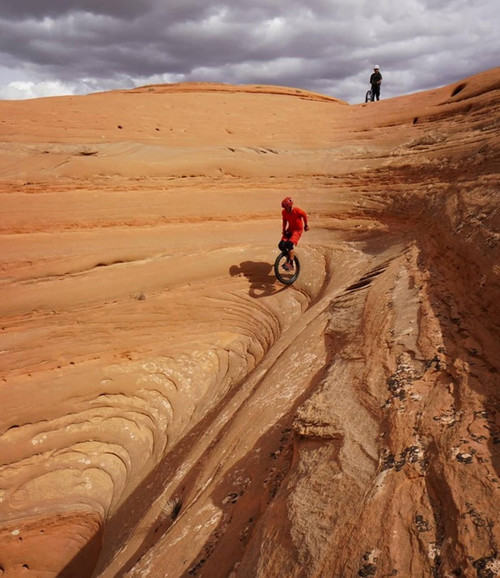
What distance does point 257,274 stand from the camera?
299 inches

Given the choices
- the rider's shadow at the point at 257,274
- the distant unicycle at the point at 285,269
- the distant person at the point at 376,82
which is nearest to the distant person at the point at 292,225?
the distant unicycle at the point at 285,269

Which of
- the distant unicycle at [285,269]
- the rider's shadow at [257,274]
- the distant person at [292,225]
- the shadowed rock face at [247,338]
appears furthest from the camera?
the rider's shadow at [257,274]

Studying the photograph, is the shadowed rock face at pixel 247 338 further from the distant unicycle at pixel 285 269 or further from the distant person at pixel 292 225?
the distant person at pixel 292 225

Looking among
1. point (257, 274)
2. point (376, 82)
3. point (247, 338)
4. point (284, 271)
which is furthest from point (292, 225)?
point (376, 82)

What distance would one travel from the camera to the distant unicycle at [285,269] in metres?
7.11

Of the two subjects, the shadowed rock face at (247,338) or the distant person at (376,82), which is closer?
the shadowed rock face at (247,338)

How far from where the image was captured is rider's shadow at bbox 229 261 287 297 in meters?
7.46

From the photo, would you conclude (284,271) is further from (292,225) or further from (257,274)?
(292,225)

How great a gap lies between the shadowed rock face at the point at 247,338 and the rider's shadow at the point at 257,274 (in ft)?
0.12

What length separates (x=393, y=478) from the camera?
2273mm

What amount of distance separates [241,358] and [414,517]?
4.86 metres

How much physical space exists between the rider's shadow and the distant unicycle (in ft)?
0.71

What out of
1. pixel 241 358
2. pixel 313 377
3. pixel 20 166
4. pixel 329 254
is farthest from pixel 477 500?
pixel 20 166

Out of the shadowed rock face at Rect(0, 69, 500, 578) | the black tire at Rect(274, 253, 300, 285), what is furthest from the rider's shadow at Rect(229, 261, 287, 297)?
the black tire at Rect(274, 253, 300, 285)
